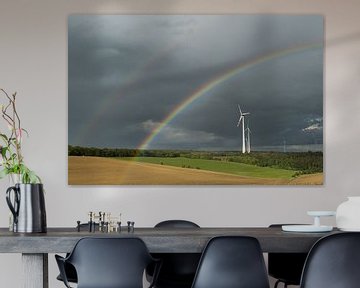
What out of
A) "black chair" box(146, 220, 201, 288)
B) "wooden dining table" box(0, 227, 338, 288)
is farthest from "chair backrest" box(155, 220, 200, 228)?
"wooden dining table" box(0, 227, 338, 288)

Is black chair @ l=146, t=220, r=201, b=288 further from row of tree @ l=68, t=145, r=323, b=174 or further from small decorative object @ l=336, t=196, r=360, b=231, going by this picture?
row of tree @ l=68, t=145, r=323, b=174

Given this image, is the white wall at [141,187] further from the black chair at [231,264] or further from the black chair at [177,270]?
the black chair at [231,264]

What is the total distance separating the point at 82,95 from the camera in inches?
229

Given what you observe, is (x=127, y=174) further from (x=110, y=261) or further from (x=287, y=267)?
(x=110, y=261)

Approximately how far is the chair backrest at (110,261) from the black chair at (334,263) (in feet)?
2.55

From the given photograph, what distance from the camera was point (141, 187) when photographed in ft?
19.0

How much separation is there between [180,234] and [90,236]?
0.46 m

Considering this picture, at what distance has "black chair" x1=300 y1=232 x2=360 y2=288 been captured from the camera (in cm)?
337

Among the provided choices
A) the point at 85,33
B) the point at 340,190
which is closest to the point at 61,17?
the point at 85,33

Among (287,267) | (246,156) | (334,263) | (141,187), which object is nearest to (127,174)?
(141,187)

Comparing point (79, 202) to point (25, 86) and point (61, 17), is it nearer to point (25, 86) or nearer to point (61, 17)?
point (25, 86)

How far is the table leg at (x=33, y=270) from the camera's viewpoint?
3.57 meters

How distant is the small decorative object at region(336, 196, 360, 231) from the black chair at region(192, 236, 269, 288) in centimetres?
58

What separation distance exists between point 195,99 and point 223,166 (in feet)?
1.94
